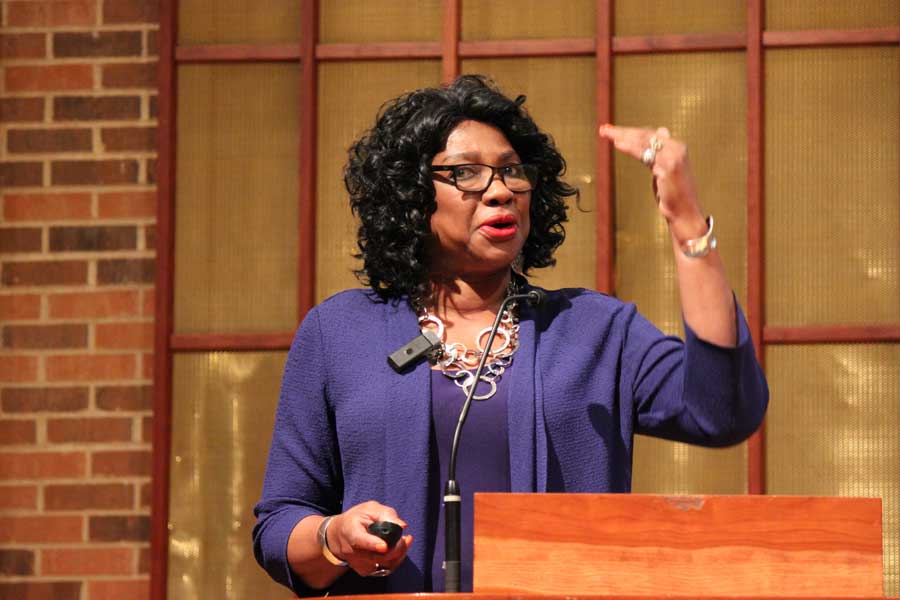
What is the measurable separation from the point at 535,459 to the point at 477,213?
19.7 inches

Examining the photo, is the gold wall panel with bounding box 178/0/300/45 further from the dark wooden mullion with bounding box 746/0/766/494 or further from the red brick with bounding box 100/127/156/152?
the dark wooden mullion with bounding box 746/0/766/494

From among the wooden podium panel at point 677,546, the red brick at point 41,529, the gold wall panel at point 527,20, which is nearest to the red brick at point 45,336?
the red brick at point 41,529

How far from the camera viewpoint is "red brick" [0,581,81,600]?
166 inches

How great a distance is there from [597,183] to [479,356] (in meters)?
1.62

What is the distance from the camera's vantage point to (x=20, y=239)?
4.38 m

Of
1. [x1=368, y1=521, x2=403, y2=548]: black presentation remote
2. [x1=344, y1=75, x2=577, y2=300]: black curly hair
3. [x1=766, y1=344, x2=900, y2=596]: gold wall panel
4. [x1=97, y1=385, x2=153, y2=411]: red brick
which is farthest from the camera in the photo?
[x1=97, y1=385, x2=153, y2=411]: red brick

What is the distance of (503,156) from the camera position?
2.85 m

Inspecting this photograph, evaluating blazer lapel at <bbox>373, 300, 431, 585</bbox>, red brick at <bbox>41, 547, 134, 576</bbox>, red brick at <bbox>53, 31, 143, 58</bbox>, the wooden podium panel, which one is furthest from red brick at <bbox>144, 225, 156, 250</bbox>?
the wooden podium panel

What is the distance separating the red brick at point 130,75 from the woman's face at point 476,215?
1745 mm

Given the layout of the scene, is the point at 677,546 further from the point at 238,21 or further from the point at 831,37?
the point at 238,21

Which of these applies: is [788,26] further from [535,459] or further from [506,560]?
[506,560]

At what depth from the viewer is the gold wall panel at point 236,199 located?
4.31m

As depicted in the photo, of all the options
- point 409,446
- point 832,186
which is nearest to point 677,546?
point 409,446

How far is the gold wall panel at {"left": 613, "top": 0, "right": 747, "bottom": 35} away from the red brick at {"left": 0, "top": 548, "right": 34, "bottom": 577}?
2216mm
